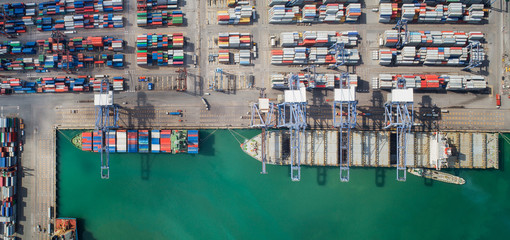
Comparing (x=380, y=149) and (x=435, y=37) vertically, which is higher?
(x=435, y=37)

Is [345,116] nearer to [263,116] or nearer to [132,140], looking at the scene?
[263,116]

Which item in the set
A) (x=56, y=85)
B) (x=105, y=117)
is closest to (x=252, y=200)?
(x=105, y=117)

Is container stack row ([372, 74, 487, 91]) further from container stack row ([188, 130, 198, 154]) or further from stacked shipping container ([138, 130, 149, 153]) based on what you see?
stacked shipping container ([138, 130, 149, 153])

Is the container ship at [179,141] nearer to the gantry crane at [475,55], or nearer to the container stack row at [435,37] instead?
the container stack row at [435,37]

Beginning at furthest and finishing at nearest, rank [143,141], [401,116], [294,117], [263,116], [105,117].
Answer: [263,116], [143,141], [105,117], [294,117], [401,116]

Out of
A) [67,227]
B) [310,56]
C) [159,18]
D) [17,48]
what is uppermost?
[159,18]

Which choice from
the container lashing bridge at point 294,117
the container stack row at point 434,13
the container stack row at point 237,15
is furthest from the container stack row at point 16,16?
the container stack row at point 434,13
